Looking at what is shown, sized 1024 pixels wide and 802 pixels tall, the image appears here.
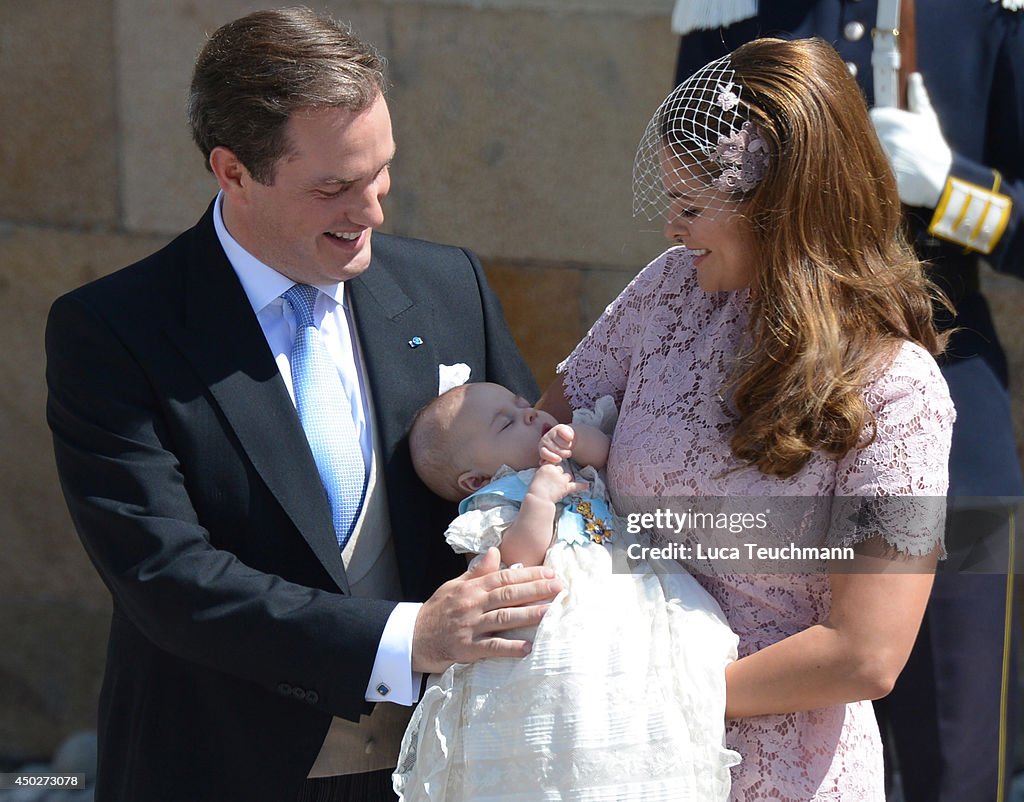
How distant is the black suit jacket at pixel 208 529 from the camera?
2.23m

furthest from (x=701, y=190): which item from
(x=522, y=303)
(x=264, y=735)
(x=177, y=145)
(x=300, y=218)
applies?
(x=177, y=145)

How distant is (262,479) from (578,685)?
2.10ft

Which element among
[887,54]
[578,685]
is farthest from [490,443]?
[887,54]

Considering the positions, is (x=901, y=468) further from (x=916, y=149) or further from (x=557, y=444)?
(x=916, y=149)

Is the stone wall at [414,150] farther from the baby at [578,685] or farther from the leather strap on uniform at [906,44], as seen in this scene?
the baby at [578,685]

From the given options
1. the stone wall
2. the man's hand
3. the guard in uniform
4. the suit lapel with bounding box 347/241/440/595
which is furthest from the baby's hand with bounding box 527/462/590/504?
the stone wall

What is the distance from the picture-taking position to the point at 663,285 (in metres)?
2.44

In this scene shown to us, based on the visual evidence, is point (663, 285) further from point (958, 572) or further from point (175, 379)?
point (958, 572)

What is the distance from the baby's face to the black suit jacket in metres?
0.14

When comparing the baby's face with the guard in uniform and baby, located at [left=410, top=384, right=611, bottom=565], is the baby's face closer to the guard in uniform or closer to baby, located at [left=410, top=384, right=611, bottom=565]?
baby, located at [left=410, top=384, right=611, bottom=565]

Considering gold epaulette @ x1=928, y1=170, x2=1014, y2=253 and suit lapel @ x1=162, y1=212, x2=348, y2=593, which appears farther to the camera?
gold epaulette @ x1=928, y1=170, x2=1014, y2=253

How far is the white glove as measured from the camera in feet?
9.96

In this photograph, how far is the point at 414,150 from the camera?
418cm

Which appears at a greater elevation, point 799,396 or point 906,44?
point 906,44
